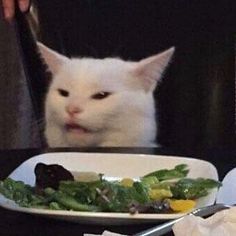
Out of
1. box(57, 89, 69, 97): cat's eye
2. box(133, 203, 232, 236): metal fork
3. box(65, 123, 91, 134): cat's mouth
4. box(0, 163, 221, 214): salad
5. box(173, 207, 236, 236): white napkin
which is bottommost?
box(65, 123, 91, 134): cat's mouth

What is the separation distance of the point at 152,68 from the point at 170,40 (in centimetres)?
7

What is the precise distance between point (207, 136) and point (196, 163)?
628 mm

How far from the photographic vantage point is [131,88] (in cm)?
181

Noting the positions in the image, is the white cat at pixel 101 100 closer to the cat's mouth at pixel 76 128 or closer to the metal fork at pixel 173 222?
the cat's mouth at pixel 76 128

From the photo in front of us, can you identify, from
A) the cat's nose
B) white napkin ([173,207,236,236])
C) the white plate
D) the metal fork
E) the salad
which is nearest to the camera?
white napkin ([173,207,236,236])

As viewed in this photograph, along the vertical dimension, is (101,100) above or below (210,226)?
below

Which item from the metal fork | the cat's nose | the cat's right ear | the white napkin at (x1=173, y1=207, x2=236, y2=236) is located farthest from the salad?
the cat's right ear

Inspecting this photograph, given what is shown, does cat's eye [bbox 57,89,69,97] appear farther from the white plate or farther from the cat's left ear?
the white plate

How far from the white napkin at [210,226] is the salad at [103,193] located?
9.2 inches

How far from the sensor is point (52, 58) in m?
1.85

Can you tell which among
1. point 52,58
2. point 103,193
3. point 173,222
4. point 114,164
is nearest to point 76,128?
point 52,58

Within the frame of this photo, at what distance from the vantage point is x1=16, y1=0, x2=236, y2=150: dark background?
186cm

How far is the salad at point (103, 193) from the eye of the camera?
1.04 meters

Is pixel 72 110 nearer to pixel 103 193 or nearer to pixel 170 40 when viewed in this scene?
pixel 170 40
